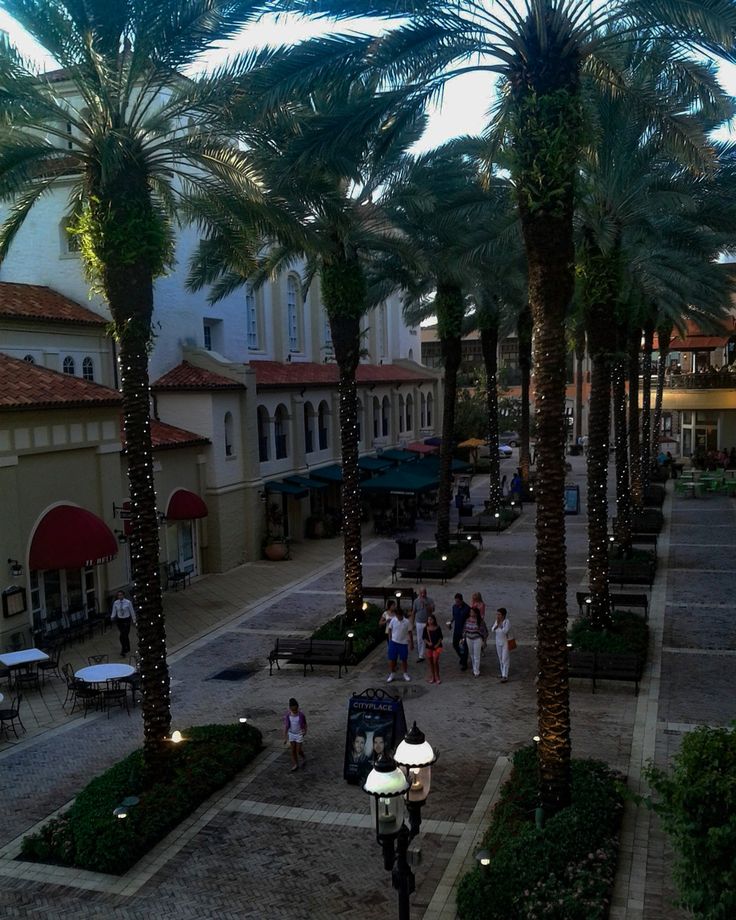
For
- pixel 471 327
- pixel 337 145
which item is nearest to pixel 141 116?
pixel 337 145

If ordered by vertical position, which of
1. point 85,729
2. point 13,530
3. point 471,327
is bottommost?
point 85,729

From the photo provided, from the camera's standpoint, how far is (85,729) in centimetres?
1553

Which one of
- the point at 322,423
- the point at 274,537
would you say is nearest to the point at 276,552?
the point at 274,537

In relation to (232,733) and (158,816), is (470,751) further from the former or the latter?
(158,816)

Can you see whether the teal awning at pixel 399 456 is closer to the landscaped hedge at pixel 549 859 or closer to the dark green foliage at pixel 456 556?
the dark green foliage at pixel 456 556

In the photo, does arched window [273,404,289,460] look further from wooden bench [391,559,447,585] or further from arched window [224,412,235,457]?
wooden bench [391,559,447,585]

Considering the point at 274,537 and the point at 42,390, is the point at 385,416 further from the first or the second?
the point at 42,390

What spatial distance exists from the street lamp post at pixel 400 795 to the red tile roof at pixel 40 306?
21192mm

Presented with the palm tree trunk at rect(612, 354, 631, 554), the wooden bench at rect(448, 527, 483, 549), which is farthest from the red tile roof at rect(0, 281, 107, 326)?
the palm tree trunk at rect(612, 354, 631, 554)

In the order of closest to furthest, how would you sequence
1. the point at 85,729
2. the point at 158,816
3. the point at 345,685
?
the point at 158,816 < the point at 85,729 < the point at 345,685

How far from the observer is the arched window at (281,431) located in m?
34.6

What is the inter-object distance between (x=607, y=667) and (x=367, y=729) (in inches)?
224

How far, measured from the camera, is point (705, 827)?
695 centimetres

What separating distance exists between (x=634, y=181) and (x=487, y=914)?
47.3ft
